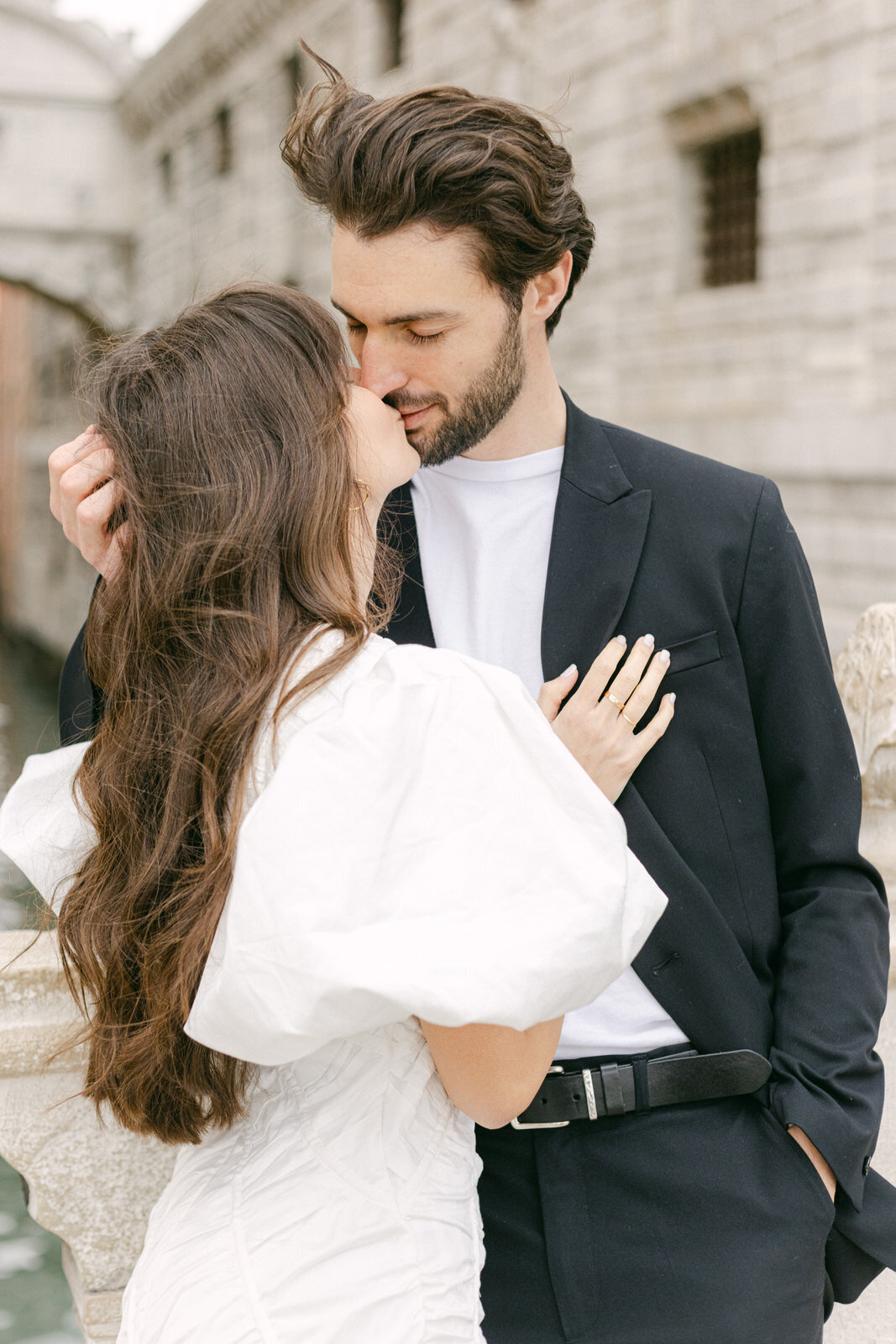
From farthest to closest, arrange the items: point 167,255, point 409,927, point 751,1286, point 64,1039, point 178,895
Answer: point 167,255, point 64,1039, point 751,1286, point 178,895, point 409,927

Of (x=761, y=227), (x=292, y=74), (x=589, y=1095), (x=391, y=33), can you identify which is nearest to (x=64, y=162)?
(x=292, y=74)

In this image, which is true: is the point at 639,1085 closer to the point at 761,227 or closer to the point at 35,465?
the point at 761,227

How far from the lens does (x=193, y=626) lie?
3.76 feet

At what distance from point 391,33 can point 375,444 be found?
14182mm

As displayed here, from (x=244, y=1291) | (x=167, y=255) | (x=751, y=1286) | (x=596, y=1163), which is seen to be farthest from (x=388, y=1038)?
(x=167, y=255)

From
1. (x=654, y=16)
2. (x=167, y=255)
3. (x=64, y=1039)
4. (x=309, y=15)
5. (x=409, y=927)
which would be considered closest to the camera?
(x=409, y=927)

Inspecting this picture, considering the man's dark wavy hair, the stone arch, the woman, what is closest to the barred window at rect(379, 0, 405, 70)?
the stone arch

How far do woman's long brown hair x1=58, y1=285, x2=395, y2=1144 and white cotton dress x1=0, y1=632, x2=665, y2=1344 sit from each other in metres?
0.05

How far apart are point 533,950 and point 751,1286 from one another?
0.75 m

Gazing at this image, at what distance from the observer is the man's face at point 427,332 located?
171 cm

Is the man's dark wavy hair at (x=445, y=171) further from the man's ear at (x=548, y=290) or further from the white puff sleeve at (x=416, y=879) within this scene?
the white puff sleeve at (x=416, y=879)

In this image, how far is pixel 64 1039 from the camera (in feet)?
5.32

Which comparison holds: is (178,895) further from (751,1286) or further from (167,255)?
(167,255)

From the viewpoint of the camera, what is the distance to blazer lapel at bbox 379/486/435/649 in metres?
1.69
